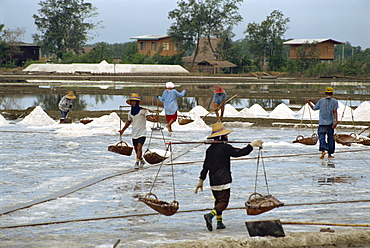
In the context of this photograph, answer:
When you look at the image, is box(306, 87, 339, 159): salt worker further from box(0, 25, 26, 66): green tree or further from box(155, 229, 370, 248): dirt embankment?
box(0, 25, 26, 66): green tree

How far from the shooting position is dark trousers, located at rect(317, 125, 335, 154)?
10.7 metres

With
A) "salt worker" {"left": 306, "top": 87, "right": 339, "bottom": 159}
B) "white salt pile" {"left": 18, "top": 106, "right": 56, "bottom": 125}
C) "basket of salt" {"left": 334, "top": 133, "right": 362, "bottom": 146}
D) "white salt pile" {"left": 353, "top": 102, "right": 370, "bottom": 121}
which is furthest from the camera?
"white salt pile" {"left": 353, "top": 102, "right": 370, "bottom": 121}

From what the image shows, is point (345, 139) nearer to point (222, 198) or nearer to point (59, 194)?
point (59, 194)

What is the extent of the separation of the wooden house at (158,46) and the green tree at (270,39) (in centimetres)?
927

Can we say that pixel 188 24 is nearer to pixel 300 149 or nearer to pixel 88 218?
pixel 300 149

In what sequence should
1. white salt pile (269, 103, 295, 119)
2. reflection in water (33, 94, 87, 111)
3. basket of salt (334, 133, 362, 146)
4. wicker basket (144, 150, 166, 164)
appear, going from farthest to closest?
reflection in water (33, 94, 87, 111) → white salt pile (269, 103, 295, 119) → basket of salt (334, 133, 362, 146) → wicker basket (144, 150, 166, 164)

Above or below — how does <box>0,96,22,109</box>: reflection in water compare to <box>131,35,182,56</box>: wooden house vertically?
below

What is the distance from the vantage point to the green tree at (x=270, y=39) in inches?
2623

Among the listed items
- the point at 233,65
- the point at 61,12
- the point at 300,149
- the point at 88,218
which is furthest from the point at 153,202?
the point at 61,12

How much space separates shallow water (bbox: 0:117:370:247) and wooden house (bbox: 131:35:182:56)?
191 feet

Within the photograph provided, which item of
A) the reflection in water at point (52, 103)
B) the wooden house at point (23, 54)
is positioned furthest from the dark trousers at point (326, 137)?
the wooden house at point (23, 54)

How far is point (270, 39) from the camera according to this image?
67188 millimetres

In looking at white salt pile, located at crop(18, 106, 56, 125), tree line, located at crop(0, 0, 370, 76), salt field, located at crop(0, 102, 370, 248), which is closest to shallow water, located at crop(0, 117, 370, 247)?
salt field, located at crop(0, 102, 370, 248)

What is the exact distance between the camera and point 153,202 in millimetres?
6039
